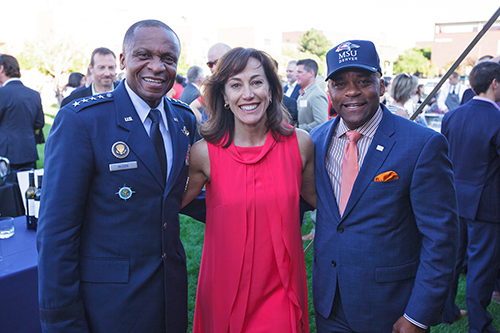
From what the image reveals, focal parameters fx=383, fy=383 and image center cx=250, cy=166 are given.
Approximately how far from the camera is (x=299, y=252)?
2229mm

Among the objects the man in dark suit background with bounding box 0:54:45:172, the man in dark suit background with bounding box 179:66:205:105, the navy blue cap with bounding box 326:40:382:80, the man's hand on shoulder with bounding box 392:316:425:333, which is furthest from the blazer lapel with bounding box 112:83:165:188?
the man in dark suit background with bounding box 179:66:205:105

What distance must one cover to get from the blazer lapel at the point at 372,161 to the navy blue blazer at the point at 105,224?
0.87 m

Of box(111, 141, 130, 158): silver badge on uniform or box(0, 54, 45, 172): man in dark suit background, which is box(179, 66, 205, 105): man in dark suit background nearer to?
box(0, 54, 45, 172): man in dark suit background

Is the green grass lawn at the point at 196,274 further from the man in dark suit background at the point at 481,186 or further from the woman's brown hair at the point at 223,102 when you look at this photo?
the woman's brown hair at the point at 223,102

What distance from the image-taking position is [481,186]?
3.46 m

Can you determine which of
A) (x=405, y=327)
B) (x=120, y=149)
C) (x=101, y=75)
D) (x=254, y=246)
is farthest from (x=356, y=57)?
(x=101, y=75)

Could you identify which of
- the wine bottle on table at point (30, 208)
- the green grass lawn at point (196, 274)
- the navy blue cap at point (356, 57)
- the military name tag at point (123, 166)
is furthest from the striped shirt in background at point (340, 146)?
the wine bottle on table at point (30, 208)

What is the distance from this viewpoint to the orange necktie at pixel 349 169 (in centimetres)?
196

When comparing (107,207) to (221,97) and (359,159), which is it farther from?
(359,159)

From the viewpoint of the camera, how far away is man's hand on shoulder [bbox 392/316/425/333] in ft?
5.98

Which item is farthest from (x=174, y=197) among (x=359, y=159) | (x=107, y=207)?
(x=359, y=159)

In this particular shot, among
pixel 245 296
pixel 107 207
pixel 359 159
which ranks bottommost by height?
pixel 245 296

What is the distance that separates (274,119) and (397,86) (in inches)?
141

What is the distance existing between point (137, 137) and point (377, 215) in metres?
1.20
